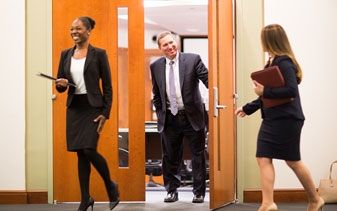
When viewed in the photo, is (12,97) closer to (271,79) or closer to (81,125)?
(81,125)

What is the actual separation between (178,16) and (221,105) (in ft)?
20.5

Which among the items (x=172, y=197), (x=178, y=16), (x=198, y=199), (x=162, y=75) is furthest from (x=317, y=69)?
(x=178, y=16)

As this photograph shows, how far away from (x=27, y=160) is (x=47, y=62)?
93cm

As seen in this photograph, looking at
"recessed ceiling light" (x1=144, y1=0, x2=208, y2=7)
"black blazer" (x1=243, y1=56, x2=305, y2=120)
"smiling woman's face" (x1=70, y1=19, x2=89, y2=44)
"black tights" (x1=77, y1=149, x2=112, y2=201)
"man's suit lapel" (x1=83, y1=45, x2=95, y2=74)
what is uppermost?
"recessed ceiling light" (x1=144, y1=0, x2=208, y2=7)

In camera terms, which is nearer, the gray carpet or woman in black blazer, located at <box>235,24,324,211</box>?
woman in black blazer, located at <box>235,24,324,211</box>

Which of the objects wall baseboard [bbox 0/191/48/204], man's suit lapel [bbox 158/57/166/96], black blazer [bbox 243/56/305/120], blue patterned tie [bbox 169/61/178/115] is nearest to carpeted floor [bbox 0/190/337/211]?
wall baseboard [bbox 0/191/48/204]

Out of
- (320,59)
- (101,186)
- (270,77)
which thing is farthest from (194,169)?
(270,77)

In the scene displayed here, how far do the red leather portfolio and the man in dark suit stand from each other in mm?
1557

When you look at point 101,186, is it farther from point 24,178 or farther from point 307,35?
point 307,35

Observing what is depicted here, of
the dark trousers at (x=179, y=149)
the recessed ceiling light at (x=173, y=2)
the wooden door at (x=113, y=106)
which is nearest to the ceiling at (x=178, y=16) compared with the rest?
the recessed ceiling light at (x=173, y=2)

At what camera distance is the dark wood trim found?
544 centimetres

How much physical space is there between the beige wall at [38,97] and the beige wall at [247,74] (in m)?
1.76

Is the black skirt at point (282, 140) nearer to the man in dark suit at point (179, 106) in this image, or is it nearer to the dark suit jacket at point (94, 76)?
the dark suit jacket at point (94, 76)

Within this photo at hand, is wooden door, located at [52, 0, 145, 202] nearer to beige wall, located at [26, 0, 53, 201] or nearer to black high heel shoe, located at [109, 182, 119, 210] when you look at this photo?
beige wall, located at [26, 0, 53, 201]
